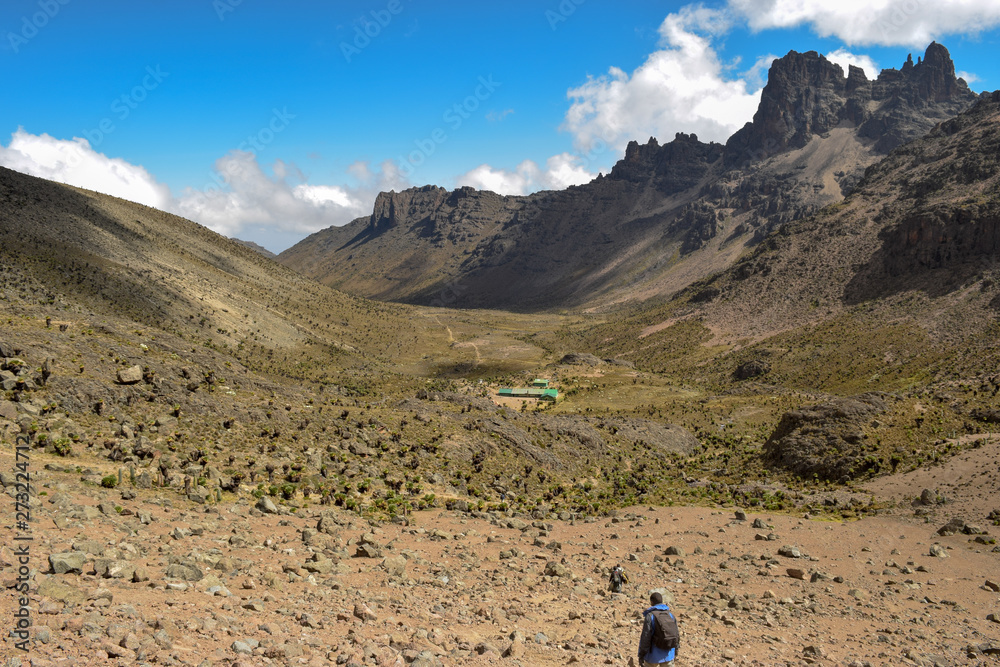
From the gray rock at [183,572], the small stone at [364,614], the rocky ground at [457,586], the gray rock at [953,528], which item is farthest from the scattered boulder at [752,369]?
the gray rock at [183,572]

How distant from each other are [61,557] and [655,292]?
627 ft

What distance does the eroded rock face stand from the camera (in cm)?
3161

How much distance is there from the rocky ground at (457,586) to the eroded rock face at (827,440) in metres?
8.16

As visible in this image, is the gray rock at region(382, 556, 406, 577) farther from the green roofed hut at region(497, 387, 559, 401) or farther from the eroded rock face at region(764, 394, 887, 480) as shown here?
the green roofed hut at region(497, 387, 559, 401)

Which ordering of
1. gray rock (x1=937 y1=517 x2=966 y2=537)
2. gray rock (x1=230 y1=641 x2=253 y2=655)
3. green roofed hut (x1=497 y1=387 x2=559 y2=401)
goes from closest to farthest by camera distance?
gray rock (x1=230 y1=641 x2=253 y2=655) < gray rock (x1=937 y1=517 x2=966 y2=537) < green roofed hut (x1=497 y1=387 x2=559 y2=401)

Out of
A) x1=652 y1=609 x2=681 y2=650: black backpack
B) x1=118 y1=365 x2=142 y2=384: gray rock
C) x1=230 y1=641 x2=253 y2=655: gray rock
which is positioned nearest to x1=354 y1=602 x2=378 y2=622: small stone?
x1=230 y1=641 x2=253 y2=655: gray rock

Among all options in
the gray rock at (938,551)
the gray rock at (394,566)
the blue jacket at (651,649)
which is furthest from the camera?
the gray rock at (938,551)

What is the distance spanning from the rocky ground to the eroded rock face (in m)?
8.16

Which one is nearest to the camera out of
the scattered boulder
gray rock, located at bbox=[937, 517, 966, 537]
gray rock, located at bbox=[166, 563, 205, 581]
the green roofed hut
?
gray rock, located at bbox=[166, 563, 205, 581]

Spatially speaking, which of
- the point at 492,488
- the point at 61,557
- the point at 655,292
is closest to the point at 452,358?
the point at 492,488

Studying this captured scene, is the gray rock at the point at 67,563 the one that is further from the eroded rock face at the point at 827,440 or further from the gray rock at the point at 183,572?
the eroded rock face at the point at 827,440

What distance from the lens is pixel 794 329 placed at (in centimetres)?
8844

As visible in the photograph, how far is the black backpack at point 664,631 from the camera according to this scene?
32.3 ft

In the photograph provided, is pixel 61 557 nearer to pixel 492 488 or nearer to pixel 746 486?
pixel 492 488
